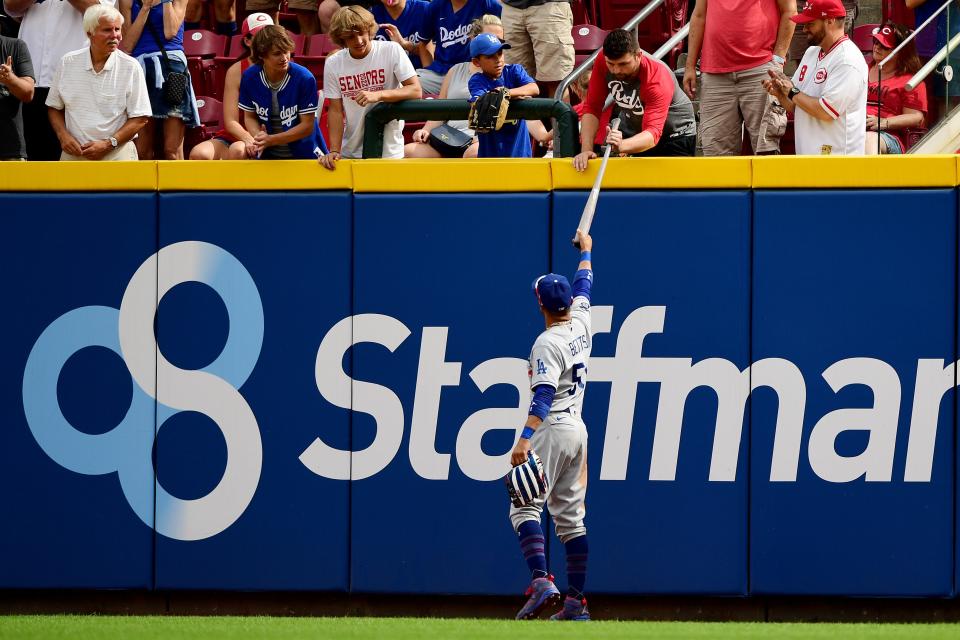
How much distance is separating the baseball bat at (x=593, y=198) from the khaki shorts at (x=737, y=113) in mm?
933

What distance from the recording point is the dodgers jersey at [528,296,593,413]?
7242 millimetres

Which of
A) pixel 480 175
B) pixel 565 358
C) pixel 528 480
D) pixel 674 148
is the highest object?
pixel 674 148

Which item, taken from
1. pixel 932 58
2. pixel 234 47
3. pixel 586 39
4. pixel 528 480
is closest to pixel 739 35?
pixel 932 58

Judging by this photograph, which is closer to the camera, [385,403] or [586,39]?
[385,403]

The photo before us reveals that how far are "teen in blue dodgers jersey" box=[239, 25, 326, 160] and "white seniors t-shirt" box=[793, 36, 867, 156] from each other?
9.78 feet

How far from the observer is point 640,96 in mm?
8469

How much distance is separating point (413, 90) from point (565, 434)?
2.53 m

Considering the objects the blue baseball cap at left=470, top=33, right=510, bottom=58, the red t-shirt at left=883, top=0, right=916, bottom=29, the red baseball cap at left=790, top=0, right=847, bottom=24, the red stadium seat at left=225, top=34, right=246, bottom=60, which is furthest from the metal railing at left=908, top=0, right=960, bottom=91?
the red stadium seat at left=225, top=34, right=246, bottom=60

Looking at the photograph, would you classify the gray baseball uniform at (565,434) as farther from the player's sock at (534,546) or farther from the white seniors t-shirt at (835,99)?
the white seniors t-shirt at (835,99)

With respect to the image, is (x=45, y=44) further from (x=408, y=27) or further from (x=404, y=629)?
(x=404, y=629)

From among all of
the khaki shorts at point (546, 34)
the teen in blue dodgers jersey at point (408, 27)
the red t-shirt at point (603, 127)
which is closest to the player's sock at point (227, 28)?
the teen in blue dodgers jersey at point (408, 27)

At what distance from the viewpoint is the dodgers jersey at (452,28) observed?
33.3ft

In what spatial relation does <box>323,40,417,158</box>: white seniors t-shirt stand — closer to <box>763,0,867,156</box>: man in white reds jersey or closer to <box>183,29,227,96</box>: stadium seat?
<box>763,0,867,156</box>: man in white reds jersey

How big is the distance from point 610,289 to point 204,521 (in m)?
2.82
